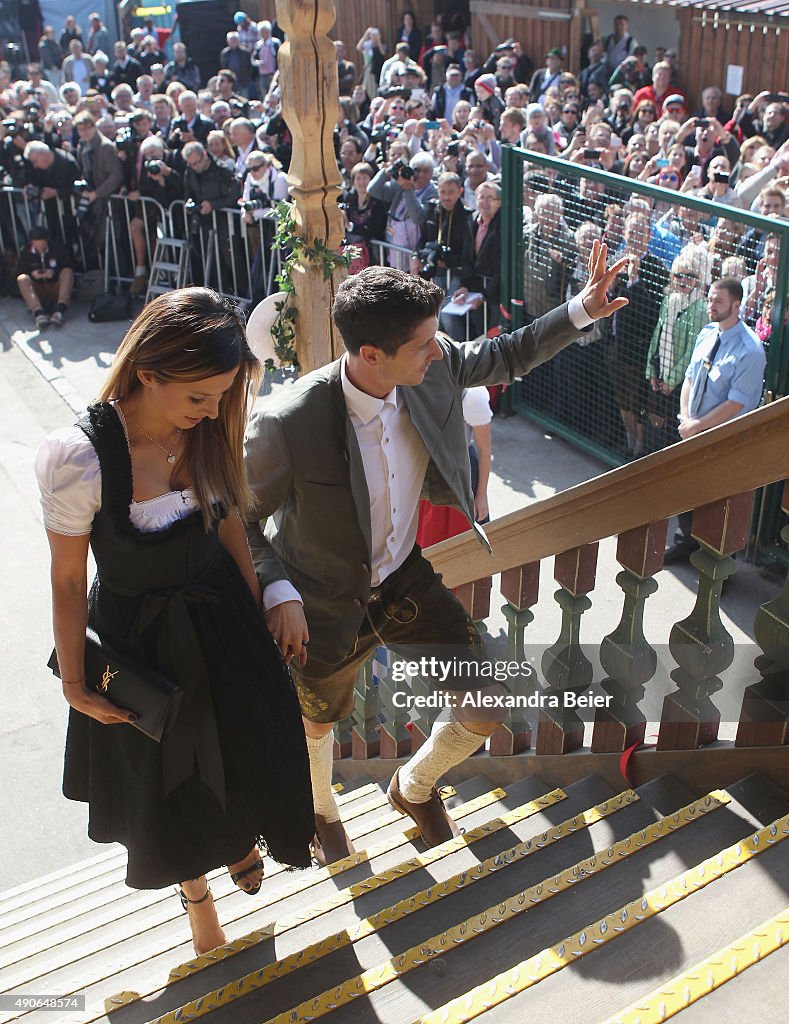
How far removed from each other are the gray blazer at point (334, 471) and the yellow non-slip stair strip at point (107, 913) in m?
0.93

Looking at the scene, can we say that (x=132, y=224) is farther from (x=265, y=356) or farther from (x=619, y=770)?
(x=619, y=770)

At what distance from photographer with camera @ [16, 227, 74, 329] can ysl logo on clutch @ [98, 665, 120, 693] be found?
9396 mm

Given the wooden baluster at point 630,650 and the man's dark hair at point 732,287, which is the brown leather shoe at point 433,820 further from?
the man's dark hair at point 732,287

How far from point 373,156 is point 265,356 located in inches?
219

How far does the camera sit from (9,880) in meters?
4.43

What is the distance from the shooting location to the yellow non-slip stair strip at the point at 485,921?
225cm

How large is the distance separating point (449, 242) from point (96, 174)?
16.4 ft

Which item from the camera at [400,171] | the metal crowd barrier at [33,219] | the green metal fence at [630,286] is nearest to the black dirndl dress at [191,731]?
the green metal fence at [630,286]

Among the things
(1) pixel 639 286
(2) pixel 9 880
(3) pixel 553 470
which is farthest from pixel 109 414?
(3) pixel 553 470

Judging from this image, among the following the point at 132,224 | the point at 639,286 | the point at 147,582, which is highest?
the point at 147,582

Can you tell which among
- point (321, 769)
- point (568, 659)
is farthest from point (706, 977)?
point (321, 769)

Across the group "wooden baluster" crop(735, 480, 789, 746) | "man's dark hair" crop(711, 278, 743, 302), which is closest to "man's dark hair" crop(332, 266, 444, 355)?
"wooden baluster" crop(735, 480, 789, 746)

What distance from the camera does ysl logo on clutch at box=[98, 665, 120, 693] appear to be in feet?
7.59

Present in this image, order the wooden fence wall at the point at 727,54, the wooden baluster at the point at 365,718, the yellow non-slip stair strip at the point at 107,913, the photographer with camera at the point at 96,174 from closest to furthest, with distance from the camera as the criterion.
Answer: the yellow non-slip stair strip at the point at 107,913 → the wooden baluster at the point at 365,718 → the photographer with camera at the point at 96,174 → the wooden fence wall at the point at 727,54
